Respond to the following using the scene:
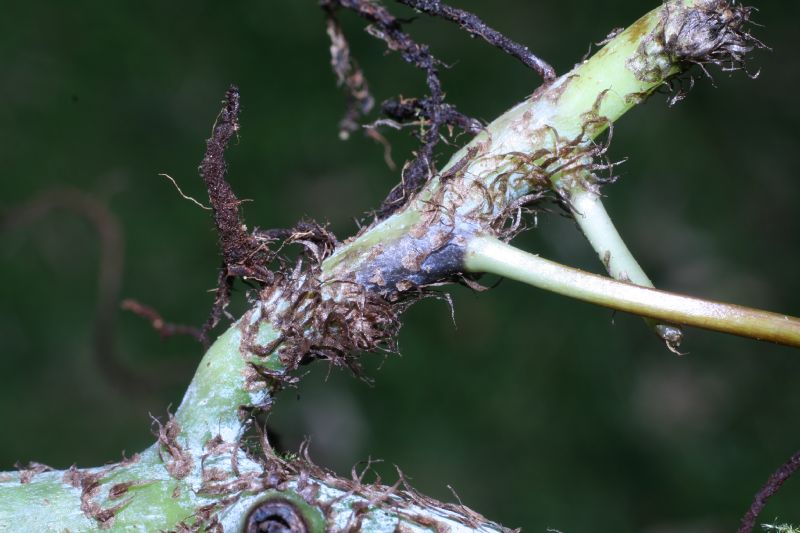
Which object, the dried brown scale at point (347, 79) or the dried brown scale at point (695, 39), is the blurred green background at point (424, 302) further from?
the dried brown scale at point (695, 39)

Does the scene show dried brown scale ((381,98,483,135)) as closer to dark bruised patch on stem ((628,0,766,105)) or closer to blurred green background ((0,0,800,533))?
dark bruised patch on stem ((628,0,766,105))

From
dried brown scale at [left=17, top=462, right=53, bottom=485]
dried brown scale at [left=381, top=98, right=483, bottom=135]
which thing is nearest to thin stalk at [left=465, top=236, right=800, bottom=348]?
dried brown scale at [left=381, top=98, right=483, bottom=135]

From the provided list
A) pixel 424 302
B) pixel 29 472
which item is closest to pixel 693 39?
pixel 29 472

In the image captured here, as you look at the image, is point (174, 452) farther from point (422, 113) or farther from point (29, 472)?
point (422, 113)

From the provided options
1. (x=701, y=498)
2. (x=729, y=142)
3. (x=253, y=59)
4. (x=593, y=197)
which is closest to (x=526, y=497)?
(x=701, y=498)

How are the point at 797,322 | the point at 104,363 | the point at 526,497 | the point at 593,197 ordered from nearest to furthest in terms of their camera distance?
1. the point at 797,322
2. the point at 593,197
3. the point at 104,363
4. the point at 526,497

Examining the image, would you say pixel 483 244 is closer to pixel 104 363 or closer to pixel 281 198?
pixel 104 363

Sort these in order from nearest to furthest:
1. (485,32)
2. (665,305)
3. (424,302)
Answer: (665,305) < (485,32) < (424,302)
